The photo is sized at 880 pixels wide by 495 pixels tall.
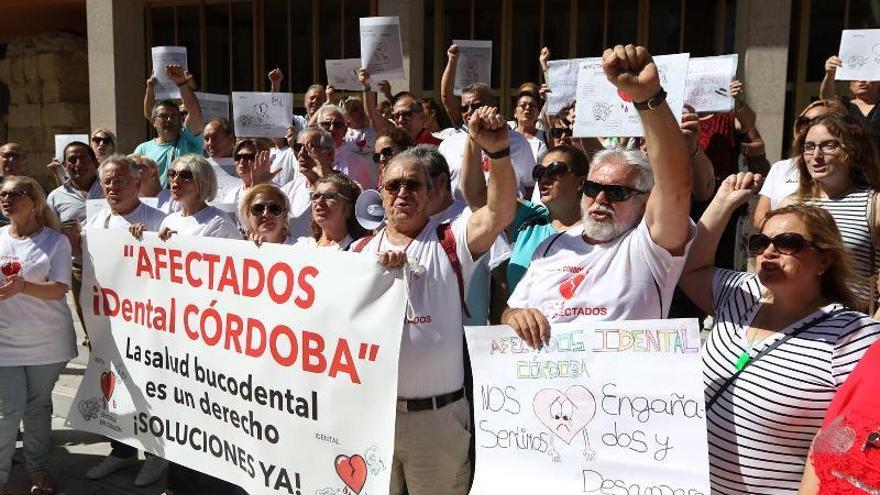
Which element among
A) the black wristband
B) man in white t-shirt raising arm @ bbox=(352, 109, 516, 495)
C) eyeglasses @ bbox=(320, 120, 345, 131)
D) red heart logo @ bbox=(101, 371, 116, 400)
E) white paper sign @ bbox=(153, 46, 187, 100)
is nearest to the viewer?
the black wristband

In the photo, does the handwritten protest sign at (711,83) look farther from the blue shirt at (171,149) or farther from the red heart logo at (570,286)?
the blue shirt at (171,149)

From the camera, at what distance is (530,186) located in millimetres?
4562

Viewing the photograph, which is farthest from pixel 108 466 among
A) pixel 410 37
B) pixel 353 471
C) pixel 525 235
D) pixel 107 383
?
pixel 410 37

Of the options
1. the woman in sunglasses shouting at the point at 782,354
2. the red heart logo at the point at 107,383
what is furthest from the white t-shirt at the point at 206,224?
the woman in sunglasses shouting at the point at 782,354

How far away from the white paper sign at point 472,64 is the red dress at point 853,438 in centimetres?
478

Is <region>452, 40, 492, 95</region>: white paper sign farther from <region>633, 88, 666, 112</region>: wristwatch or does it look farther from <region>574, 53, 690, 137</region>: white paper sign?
<region>633, 88, 666, 112</region>: wristwatch

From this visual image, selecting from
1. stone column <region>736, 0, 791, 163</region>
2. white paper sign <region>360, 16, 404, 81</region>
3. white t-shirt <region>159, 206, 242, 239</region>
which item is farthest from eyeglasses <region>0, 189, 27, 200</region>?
stone column <region>736, 0, 791, 163</region>

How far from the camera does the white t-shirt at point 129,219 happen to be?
4125 millimetres

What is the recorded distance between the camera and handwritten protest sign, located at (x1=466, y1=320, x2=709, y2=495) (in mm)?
2223

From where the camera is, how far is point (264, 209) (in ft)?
11.8

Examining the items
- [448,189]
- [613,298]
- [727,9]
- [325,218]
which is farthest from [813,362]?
[727,9]

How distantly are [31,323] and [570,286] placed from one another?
2.91m

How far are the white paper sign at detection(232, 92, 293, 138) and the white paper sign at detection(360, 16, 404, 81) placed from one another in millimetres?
787

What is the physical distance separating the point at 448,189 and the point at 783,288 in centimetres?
157
